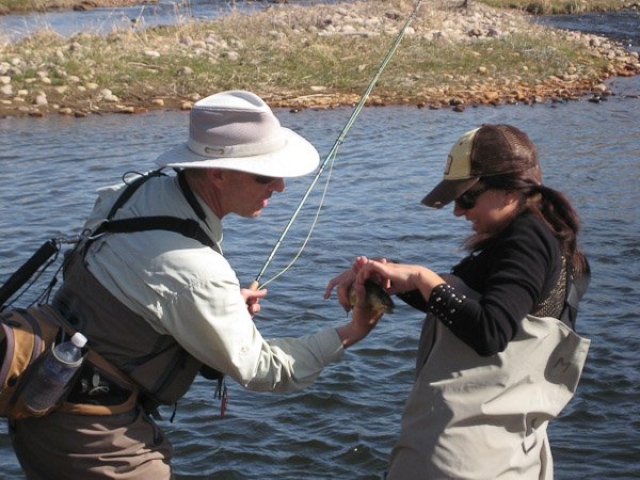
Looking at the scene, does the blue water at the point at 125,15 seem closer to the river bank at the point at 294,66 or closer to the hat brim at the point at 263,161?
the river bank at the point at 294,66

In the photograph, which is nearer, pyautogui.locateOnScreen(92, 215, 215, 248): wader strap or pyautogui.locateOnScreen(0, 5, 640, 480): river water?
pyautogui.locateOnScreen(92, 215, 215, 248): wader strap

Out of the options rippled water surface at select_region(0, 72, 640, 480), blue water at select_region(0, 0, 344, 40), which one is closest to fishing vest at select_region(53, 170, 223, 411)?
rippled water surface at select_region(0, 72, 640, 480)

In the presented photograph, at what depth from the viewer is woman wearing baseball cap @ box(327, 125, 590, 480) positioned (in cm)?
295

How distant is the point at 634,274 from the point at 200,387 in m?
4.25

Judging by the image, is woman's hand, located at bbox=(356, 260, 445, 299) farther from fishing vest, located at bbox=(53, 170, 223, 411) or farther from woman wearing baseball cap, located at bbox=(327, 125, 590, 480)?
fishing vest, located at bbox=(53, 170, 223, 411)

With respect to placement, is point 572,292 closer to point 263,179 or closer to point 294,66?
point 263,179

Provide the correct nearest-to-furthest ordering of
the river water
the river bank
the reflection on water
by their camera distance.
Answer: the river water → the river bank → the reflection on water

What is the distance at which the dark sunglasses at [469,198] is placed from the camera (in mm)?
3002

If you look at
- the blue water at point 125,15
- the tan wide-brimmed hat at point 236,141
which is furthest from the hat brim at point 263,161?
the blue water at point 125,15

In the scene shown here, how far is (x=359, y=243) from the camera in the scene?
10109 mm

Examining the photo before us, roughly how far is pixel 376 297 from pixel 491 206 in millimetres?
422

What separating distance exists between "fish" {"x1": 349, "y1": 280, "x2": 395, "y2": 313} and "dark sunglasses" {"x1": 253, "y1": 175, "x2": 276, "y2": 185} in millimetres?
401

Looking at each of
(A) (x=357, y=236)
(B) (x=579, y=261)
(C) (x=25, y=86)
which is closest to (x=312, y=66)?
(C) (x=25, y=86)

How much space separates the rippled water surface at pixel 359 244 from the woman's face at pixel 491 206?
440mm
